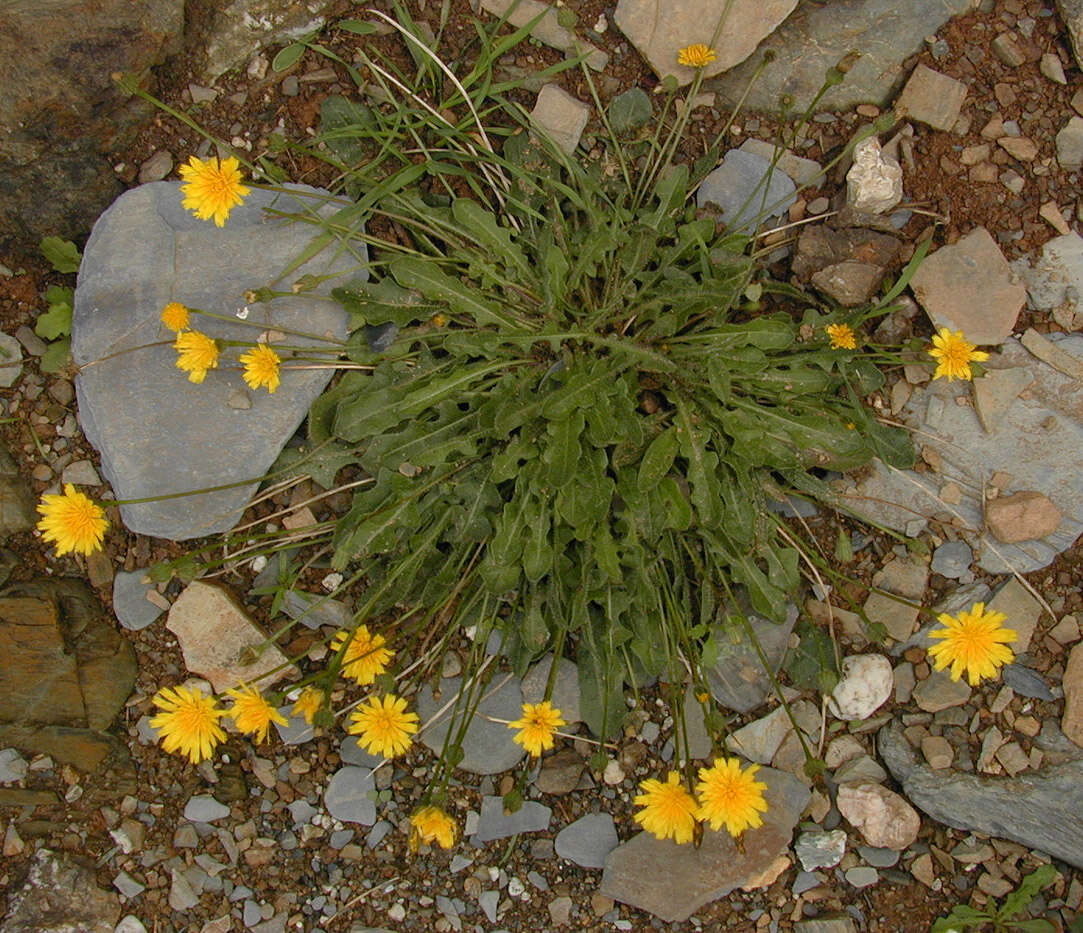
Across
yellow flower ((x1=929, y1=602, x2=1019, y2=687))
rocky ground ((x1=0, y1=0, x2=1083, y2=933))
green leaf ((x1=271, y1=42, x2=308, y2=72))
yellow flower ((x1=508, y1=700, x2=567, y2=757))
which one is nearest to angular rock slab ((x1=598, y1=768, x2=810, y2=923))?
rocky ground ((x1=0, y1=0, x2=1083, y2=933))

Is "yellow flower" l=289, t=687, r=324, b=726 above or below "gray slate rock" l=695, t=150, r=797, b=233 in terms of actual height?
below

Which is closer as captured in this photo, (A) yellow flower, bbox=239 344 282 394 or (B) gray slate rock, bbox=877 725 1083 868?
(A) yellow flower, bbox=239 344 282 394

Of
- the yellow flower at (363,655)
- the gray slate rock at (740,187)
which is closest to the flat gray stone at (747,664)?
the yellow flower at (363,655)

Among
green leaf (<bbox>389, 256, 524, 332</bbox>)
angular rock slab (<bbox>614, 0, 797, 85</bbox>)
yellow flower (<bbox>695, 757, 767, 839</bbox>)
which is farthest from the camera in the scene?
angular rock slab (<bbox>614, 0, 797, 85</bbox>)

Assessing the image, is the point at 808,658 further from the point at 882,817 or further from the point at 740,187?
the point at 740,187

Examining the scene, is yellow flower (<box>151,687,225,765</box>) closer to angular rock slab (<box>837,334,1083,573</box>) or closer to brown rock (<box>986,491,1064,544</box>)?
angular rock slab (<box>837,334,1083,573</box>)

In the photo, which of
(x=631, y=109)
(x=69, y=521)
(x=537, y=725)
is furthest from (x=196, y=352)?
(x=631, y=109)
